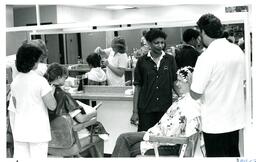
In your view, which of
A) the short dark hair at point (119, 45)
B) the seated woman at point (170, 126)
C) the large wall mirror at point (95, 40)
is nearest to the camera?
the seated woman at point (170, 126)

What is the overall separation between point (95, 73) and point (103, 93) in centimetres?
33

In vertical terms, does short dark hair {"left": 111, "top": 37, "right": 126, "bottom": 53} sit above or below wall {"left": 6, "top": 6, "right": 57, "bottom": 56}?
below

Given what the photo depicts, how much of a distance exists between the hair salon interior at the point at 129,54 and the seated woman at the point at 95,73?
0.08 m

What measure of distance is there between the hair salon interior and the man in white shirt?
0.08m

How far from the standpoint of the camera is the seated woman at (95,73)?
3693 mm

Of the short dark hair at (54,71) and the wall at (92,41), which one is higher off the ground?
the wall at (92,41)

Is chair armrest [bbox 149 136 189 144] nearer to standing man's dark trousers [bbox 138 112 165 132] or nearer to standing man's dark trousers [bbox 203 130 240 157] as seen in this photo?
standing man's dark trousers [bbox 203 130 240 157]

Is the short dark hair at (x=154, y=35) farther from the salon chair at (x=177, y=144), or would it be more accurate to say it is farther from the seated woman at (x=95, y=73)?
the seated woman at (x=95, y=73)

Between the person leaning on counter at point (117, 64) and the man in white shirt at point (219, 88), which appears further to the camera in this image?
the person leaning on counter at point (117, 64)

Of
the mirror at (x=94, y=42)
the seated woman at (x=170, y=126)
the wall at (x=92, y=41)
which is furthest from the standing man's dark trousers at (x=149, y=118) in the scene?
the wall at (x=92, y=41)

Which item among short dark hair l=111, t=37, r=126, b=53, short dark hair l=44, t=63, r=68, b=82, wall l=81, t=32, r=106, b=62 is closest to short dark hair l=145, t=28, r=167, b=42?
short dark hair l=44, t=63, r=68, b=82

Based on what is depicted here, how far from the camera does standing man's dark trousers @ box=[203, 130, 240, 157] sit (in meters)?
2.01
